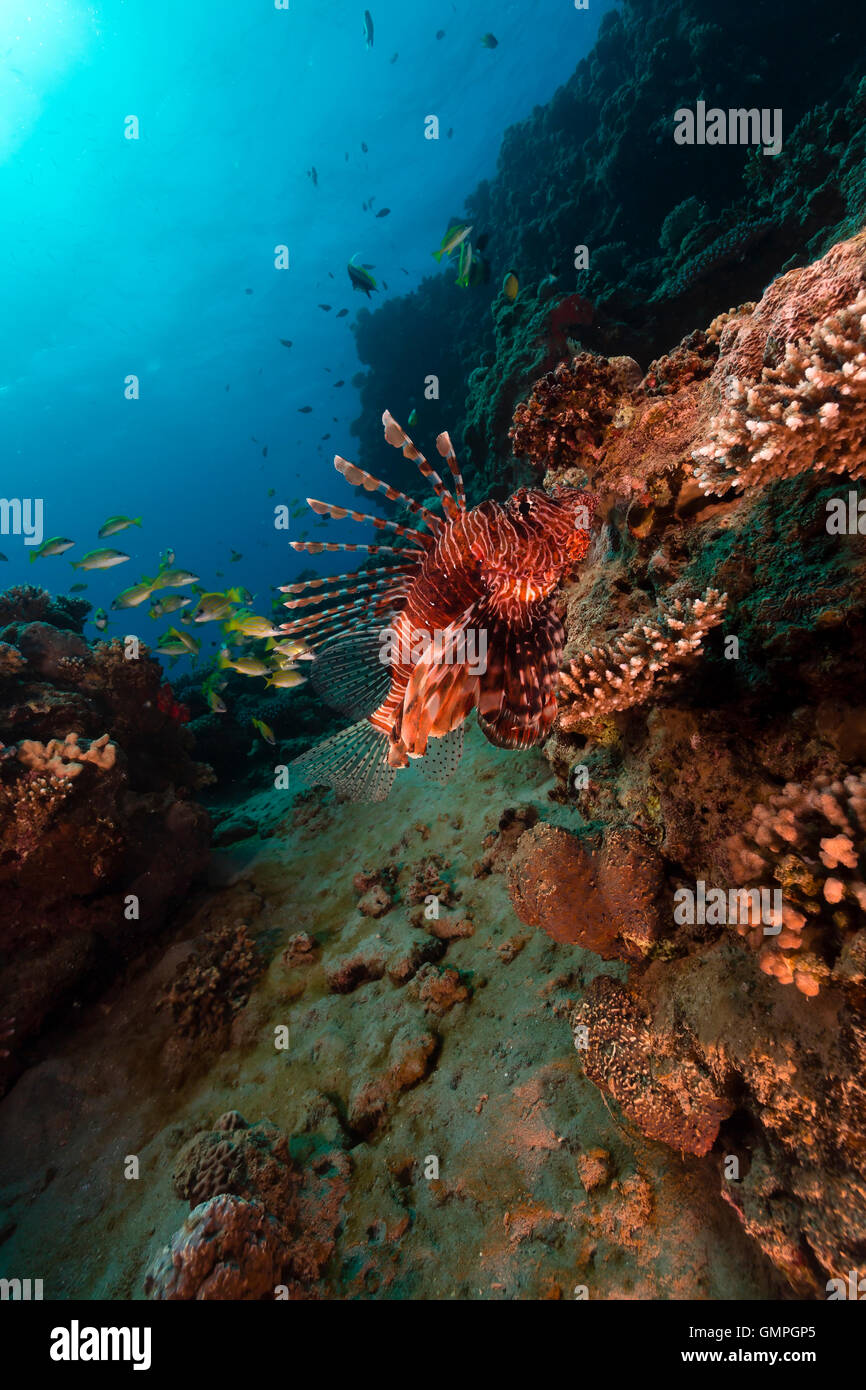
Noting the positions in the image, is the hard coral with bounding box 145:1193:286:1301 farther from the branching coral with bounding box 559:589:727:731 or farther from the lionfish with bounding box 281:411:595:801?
the branching coral with bounding box 559:589:727:731

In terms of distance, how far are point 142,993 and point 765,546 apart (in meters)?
6.07

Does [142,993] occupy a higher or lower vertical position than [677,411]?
lower

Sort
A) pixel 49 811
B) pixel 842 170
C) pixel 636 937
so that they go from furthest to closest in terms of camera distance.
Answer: pixel 842 170 → pixel 49 811 → pixel 636 937

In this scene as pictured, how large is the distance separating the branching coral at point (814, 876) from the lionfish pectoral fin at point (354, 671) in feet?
7.40

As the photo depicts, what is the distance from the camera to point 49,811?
15.5 ft

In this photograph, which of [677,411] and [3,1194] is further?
[3,1194]

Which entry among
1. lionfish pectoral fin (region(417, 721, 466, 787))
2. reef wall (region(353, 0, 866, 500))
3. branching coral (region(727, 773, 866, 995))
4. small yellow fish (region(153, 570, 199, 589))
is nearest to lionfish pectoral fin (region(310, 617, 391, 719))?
lionfish pectoral fin (region(417, 721, 466, 787))

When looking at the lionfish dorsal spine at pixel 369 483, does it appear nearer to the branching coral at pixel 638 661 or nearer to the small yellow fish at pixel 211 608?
the branching coral at pixel 638 661

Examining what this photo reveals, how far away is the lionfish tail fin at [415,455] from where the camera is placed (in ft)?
8.55

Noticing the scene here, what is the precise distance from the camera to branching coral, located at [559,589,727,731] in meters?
2.14

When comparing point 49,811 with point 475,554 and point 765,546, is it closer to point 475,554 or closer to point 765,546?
point 475,554

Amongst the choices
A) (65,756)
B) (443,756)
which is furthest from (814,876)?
(65,756)

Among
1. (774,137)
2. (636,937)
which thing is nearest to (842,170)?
(774,137)

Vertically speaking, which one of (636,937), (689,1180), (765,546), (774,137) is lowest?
(689,1180)
